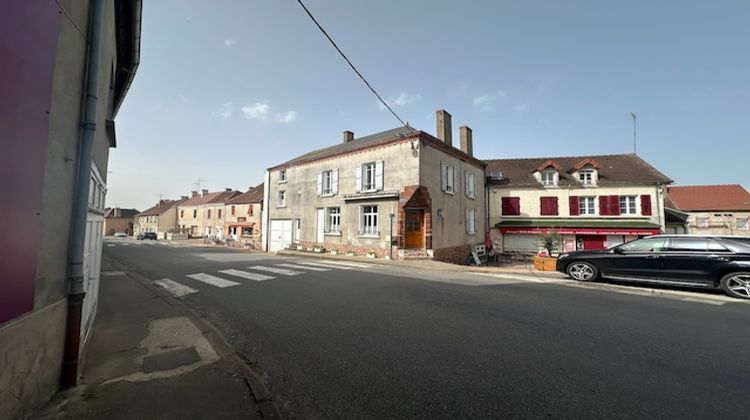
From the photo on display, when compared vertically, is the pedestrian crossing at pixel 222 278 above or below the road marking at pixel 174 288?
above

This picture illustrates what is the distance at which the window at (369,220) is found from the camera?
17.1m

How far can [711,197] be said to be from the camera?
1362 inches

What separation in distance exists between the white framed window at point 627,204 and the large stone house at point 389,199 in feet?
33.8

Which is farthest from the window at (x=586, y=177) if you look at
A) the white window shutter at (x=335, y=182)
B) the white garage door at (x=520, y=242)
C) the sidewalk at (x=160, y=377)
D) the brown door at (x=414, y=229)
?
the sidewalk at (x=160, y=377)

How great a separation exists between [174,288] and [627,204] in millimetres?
28689

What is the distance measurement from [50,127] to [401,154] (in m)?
14.6

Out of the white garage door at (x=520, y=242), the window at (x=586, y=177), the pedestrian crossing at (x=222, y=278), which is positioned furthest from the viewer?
the white garage door at (x=520, y=242)

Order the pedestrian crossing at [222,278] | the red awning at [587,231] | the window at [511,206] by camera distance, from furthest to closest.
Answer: the window at [511,206], the red awning at [587,231], the pedestrian crossing at [222,278]

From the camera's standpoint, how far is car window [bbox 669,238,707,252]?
762 centimetres

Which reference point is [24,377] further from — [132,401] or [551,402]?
[551,402]

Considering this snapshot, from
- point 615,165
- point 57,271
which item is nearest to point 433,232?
point 57,271

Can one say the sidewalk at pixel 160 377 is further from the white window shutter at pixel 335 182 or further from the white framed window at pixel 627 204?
the white framed window at pixel 627 204

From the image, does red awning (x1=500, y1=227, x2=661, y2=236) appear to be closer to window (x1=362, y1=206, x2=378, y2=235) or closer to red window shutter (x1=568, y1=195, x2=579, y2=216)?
red window shutter (x1=568, y1=195, x2=579, y2=216)

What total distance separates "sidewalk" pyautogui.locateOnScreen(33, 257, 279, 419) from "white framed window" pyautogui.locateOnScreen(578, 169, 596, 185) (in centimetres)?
2756
